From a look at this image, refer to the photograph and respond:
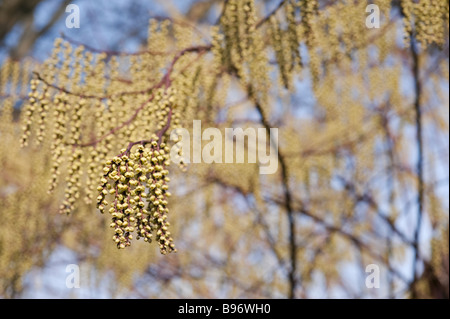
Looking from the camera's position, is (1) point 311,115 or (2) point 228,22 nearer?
(2) point 228,22

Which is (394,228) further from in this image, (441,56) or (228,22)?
(228,22)

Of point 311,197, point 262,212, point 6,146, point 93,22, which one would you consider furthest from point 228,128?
point 93,22

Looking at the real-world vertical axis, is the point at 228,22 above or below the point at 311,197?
above

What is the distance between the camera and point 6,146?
144 inches

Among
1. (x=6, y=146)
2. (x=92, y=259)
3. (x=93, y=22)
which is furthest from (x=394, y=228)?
(x=93, y=22)

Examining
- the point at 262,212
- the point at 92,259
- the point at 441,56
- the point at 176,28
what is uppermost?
the point at 441,56

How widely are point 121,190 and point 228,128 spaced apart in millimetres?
2516

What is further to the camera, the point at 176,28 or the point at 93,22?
the point at 93,22

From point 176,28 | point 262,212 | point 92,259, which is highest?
point 176,28

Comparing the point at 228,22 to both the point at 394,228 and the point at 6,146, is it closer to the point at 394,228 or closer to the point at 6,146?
the point at 6,146

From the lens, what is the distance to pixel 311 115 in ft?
17.6
